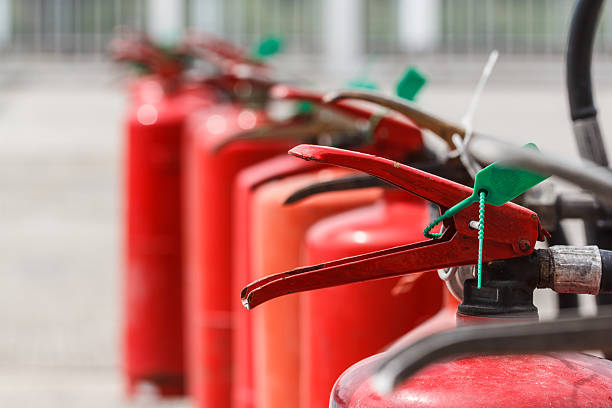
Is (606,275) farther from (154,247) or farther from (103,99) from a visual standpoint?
(103,99)

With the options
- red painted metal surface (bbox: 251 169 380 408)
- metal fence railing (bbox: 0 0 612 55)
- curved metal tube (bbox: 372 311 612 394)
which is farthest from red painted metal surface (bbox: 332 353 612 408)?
metal fence railing (bbox: 0 0 612 55)

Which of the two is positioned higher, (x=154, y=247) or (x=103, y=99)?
(x=103, y=99)

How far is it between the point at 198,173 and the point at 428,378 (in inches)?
48.6

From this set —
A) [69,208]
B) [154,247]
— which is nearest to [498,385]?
[154,247]

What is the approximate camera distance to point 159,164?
2.31 metres

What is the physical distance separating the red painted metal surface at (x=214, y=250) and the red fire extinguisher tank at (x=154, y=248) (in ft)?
1.43

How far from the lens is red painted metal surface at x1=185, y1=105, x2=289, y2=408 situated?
1735mm

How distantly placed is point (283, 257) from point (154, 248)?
123 cm

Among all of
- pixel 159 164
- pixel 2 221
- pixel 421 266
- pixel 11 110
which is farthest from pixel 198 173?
pixel 11 110

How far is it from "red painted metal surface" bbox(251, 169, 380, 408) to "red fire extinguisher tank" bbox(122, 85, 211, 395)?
114 cm

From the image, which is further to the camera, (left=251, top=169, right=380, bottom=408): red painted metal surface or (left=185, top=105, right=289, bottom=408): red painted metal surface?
(left=185, top=105, right=289, bottom=408): red painted metal surface

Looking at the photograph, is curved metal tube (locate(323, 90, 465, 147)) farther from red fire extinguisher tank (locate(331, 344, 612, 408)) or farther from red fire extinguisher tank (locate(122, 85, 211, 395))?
red fire extinguisher tank (locate(122, 85, 211, 395))

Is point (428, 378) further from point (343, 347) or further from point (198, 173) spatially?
point (198, 173)

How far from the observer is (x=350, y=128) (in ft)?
4.37
